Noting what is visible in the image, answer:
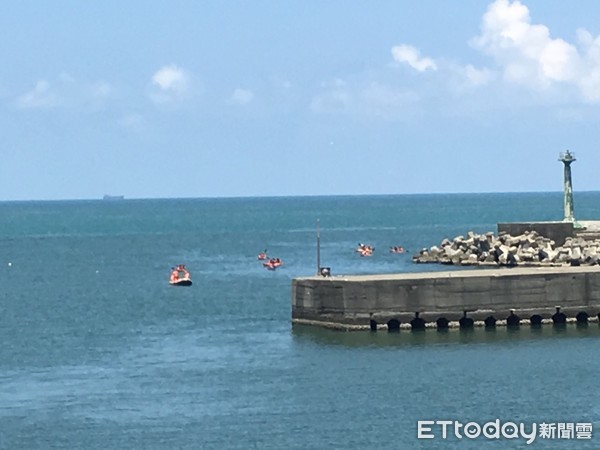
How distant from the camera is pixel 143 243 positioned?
167 meters

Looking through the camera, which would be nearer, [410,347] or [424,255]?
[410,347]

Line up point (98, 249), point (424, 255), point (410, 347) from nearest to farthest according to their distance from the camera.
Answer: point (410, 347) → point (424, 255) → point (98, 249)

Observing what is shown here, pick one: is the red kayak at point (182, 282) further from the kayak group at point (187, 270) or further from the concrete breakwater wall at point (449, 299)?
the concrete breakwater wall at point (449, 299)

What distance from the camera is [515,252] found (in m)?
93.2

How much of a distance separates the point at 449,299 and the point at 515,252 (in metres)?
30.4

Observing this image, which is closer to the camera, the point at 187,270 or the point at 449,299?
the point at 449,299

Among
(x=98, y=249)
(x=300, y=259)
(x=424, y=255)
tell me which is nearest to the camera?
(x=424, y=255)

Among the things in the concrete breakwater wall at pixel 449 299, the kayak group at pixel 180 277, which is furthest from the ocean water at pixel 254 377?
the kayak group at pixel 180 277

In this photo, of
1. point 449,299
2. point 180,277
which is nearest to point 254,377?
point 449,299

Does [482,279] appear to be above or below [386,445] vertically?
above

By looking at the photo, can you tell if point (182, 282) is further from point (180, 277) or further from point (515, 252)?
point (515, 252)

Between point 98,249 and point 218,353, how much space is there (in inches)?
3712

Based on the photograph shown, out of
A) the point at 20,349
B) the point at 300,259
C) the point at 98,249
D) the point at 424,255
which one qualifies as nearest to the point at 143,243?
the point at 98,249

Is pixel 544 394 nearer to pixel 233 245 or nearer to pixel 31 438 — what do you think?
pixel 31 438
